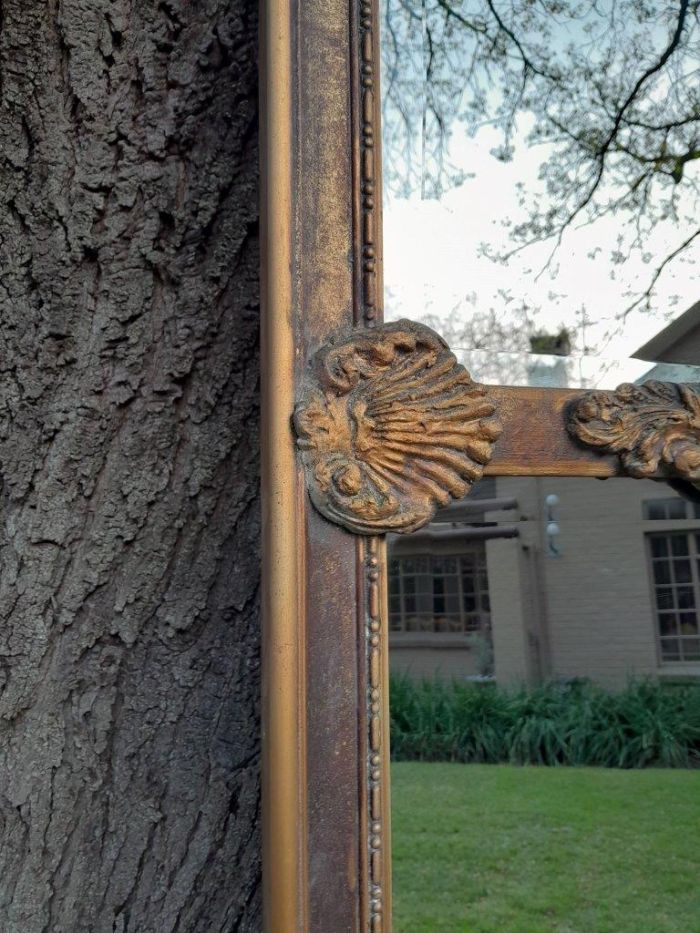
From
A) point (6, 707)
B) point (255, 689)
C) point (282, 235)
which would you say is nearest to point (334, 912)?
point (255, 689)

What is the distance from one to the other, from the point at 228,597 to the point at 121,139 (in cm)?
43

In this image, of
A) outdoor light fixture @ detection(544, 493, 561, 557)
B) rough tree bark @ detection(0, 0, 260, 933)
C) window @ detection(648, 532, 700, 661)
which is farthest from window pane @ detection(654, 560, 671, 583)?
rough tree bark @ detection(0, 0, 260, 933)

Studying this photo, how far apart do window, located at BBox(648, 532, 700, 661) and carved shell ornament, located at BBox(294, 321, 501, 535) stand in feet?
0.85

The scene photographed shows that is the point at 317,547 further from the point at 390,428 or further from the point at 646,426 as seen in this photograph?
the point at 646,426

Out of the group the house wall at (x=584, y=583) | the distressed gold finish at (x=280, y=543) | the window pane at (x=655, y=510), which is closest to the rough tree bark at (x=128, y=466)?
the distressed gold finish at (x=280, y=543)

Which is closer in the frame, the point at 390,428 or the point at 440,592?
the point at 390,428

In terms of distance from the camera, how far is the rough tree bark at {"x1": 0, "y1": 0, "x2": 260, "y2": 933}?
0.69 metres

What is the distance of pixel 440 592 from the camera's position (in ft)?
2.43

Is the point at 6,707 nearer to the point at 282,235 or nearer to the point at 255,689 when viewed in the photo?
the point at 255,689

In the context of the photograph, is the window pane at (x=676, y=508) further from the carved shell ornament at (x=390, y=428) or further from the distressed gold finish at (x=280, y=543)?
the distressed gold finish at (x=280, y=543)

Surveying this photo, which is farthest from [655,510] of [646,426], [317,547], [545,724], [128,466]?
[128,466]

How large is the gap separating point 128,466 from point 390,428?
10.3 inches

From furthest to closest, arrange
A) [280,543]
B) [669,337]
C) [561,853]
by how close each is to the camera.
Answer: [561,853], [669,337], [280,543]

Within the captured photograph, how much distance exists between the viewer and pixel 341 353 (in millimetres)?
600
